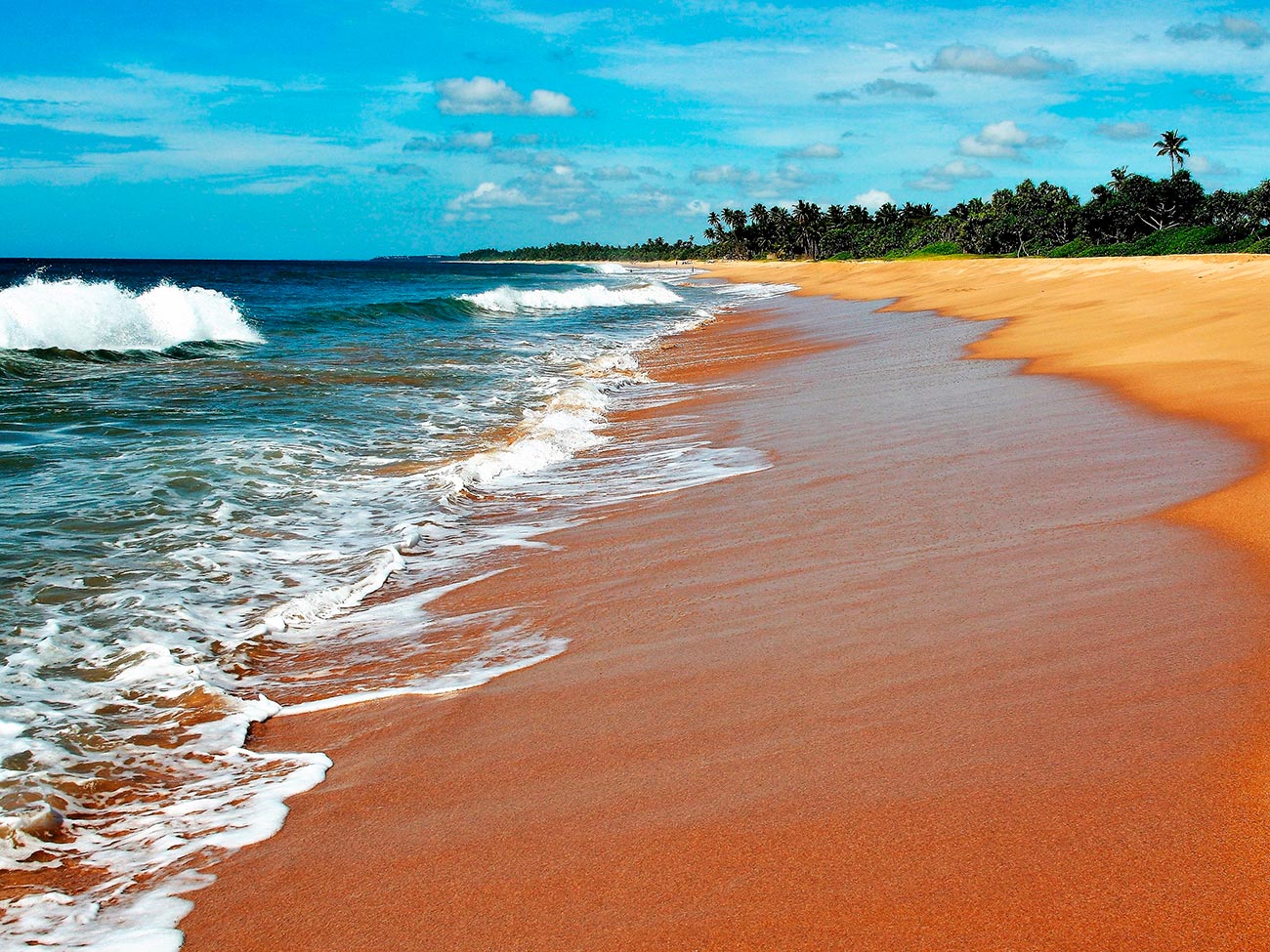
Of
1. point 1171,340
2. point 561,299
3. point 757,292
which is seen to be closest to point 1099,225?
point 757,292

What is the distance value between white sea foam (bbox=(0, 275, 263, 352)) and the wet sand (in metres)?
19.5

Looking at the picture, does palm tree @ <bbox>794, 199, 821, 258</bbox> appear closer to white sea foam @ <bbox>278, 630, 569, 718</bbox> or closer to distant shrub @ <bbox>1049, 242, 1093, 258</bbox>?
distant shrub @ <bbox>1049, 242, 1093, 258</bbox>

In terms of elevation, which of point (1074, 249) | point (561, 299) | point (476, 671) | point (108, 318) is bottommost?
point (476, 671)

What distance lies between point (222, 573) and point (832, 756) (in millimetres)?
4060

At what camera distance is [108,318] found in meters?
22.9

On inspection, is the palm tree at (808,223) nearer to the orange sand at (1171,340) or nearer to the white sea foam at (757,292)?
the white sea foam at (757,292)

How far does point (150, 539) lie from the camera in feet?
20.4

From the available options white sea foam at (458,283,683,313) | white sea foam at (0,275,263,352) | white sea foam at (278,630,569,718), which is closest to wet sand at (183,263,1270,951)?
white sea foam at (278,630,569,718)

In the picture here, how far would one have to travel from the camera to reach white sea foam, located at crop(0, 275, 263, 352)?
67.1 feet

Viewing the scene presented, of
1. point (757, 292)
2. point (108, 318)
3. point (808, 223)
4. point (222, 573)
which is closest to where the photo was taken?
point (222, 573)

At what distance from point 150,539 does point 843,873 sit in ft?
17.6

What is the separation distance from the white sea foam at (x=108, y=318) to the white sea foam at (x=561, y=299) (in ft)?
48.6

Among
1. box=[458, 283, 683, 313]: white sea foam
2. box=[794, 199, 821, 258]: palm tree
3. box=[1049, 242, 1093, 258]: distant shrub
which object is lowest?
box=[458, 283, 683, 313]: white sea foam

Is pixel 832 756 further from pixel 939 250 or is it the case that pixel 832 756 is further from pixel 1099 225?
pixel 939 250
